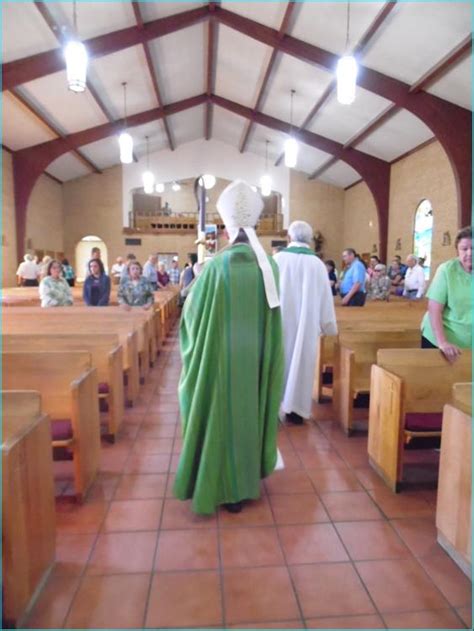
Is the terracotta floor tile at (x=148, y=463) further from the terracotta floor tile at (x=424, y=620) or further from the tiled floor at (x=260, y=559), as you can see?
the terracotta floor tile at (x=424, y=620)

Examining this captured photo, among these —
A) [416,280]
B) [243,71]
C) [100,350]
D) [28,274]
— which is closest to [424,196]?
[416,280]

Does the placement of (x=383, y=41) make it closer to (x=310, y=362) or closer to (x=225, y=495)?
(x=310, y=362)

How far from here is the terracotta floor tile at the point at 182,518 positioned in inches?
82.0

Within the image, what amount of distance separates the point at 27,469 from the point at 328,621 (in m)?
1.16

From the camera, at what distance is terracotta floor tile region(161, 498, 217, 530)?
2083 millimetres

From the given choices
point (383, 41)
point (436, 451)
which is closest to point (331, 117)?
point (383, 41)

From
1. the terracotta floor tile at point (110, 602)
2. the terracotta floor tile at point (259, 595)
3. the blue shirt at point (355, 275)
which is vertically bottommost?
the terracotta floor tile at point (110, 602)

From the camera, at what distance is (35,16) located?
6355mm

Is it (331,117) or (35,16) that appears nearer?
(35,16)

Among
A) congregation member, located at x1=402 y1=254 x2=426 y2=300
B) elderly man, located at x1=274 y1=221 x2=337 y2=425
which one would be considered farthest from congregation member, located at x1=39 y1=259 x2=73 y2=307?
congregation member, located at x1=402 y1=254 x2=426 y2=300

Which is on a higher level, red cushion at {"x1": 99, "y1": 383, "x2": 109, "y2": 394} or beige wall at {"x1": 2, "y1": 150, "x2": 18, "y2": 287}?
beige wall at {"x1": 2, "y1": 150, "x2": 18, "y2": 287}

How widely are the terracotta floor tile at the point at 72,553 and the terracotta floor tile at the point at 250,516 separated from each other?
60 centimetres

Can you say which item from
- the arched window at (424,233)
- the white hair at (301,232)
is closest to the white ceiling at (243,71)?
the arched window at (424,233)

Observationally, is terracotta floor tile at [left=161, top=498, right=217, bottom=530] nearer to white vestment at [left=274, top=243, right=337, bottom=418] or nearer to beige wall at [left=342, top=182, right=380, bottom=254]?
white vestment at [left=274, top=243, right=337, bottom=418]
